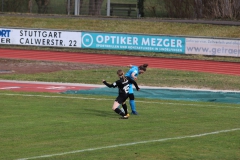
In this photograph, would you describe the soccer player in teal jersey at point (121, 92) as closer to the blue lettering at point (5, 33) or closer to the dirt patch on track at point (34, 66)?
the dirt patch on track at point (34, 66)

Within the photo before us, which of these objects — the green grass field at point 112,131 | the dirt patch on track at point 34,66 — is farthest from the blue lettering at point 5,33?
the green grass field at point 112,131

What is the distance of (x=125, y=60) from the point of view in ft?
131

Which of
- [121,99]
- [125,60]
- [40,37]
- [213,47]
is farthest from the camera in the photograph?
[40,37]

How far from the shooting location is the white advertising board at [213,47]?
1529 inches

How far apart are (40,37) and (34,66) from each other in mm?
6919

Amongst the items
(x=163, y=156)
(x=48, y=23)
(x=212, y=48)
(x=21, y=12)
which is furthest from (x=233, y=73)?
(x=21, y=12)

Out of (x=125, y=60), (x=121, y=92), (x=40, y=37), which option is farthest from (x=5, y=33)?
(x=121, y=92)

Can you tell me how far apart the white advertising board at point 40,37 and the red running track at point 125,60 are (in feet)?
2.12

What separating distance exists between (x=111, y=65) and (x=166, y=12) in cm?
2314

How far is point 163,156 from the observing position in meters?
12.2

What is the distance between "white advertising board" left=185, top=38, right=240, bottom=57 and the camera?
3884cm

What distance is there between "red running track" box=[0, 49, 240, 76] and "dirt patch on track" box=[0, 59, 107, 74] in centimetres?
160

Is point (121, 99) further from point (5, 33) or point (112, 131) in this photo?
point (5, 33)

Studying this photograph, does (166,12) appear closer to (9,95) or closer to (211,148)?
(9,95)
